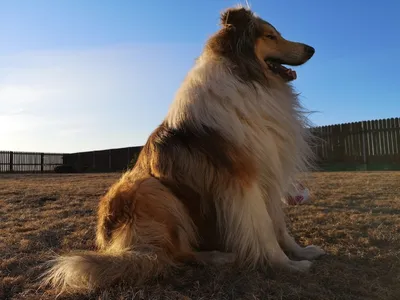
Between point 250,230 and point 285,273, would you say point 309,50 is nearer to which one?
point 250,230

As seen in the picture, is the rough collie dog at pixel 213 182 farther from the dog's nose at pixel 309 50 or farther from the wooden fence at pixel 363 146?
the wooden fence at pixel 363 146

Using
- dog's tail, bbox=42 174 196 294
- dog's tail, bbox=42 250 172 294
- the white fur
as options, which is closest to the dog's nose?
the white fur

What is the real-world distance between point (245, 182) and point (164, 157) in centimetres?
61

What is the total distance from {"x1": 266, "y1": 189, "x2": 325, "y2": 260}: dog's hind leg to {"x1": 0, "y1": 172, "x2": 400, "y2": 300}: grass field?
11cm

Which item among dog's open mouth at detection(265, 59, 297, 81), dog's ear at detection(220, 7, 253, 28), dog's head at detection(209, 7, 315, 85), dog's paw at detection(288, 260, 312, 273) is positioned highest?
dog's ear at detection(220, 7, 253, 28)

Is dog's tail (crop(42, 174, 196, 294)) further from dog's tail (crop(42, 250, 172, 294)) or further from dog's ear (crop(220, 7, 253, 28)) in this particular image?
dog's ear (crop(220, 7, 253, 28))

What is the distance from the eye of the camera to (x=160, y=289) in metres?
2.03

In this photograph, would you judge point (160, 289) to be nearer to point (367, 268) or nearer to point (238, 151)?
point (238, 151)

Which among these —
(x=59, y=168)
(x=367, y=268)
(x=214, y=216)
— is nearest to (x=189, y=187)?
(x=214, y=216)

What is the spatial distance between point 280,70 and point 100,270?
2.13 metres

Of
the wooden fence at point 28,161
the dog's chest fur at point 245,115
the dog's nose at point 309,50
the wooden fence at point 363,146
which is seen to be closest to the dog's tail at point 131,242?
the dog's chest fur at point 245,115

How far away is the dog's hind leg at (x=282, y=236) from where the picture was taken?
2.76 meters

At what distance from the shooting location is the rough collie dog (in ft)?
7.63

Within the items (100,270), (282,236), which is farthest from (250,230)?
(100,270)
